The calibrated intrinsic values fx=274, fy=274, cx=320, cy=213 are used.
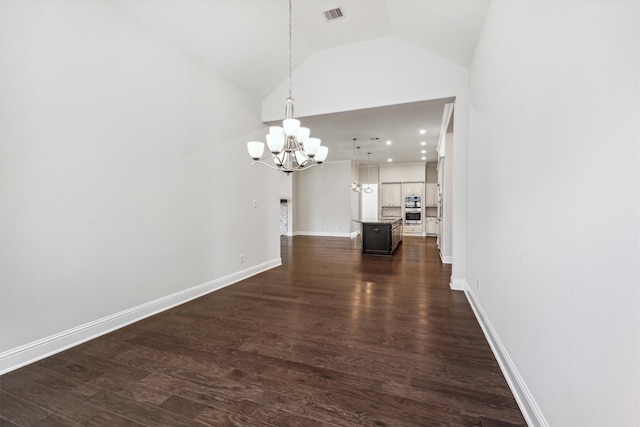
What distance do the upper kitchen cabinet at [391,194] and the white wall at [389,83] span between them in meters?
7.51

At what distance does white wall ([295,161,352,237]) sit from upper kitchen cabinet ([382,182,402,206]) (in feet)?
5.63

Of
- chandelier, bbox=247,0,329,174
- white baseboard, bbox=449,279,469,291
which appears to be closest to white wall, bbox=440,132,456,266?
white baseboard, bbox=449,279,469,291

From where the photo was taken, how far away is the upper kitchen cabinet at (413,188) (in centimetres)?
1103

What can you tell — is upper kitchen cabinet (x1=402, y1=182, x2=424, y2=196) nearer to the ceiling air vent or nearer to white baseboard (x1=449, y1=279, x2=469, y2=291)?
white baseboard (x1=449, y1=279, x2=469, y2=291)

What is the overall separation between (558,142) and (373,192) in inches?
423

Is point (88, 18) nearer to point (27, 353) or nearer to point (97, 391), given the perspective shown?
point (27, 353)

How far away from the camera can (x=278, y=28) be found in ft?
12.0

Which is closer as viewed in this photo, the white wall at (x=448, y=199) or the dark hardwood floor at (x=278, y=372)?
the dark hardwood floor at (x=278, y=372)

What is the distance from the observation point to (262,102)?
16.1 feet

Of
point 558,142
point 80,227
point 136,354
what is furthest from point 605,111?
point 80,227

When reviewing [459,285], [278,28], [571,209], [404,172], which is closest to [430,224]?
[404,172]

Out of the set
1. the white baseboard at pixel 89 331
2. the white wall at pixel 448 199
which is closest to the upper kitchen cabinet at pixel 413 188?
the white wall at pixel 448 199

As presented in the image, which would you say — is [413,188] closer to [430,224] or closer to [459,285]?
[430,224]

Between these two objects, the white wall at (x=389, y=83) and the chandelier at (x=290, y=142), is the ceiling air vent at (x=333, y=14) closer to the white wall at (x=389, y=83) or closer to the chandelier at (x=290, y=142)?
the chandelier at (x=290, y=142)
